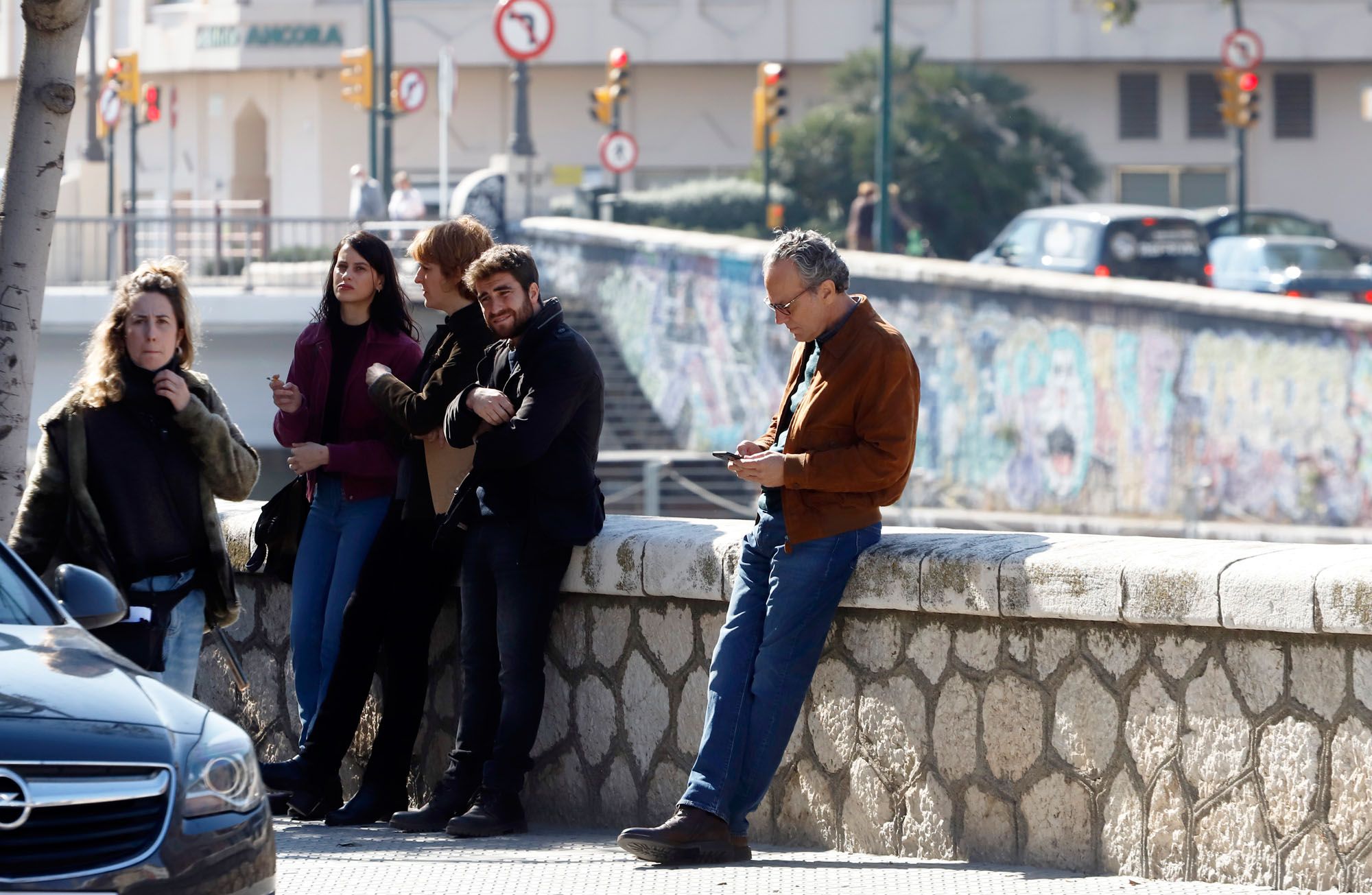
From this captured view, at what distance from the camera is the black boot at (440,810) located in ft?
19.0

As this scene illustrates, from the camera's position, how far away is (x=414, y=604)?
606 cm

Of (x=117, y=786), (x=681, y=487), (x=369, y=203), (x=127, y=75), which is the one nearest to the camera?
(x=117, y=786)

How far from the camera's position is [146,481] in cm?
554

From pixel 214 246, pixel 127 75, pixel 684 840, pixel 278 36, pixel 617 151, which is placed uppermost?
pixel 278 36

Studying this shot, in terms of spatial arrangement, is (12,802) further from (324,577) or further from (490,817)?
(324,577)

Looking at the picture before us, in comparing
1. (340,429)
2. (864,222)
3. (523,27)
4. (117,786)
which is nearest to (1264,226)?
(864,222)

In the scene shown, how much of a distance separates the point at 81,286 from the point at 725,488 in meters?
8.03

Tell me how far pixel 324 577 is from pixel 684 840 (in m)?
1.64

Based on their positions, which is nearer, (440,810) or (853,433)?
(853,433)

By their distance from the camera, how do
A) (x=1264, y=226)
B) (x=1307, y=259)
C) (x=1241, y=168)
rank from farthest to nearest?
1. (x=1241, y=168)
2. (x=1264, y=226)
3. (x=1307, y=259)

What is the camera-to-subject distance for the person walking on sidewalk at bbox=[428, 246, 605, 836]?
5.67m

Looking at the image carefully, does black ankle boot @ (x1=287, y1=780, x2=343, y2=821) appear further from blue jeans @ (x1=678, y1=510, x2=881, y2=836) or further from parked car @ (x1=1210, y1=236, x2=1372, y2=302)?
parked car @ (x1=1210, y1=236, x2=1372, y2=302)

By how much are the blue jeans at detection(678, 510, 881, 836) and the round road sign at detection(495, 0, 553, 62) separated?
75.0 ft

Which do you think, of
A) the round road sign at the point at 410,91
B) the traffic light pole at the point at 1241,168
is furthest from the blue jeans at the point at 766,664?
the round road sign at the point at 410,91
